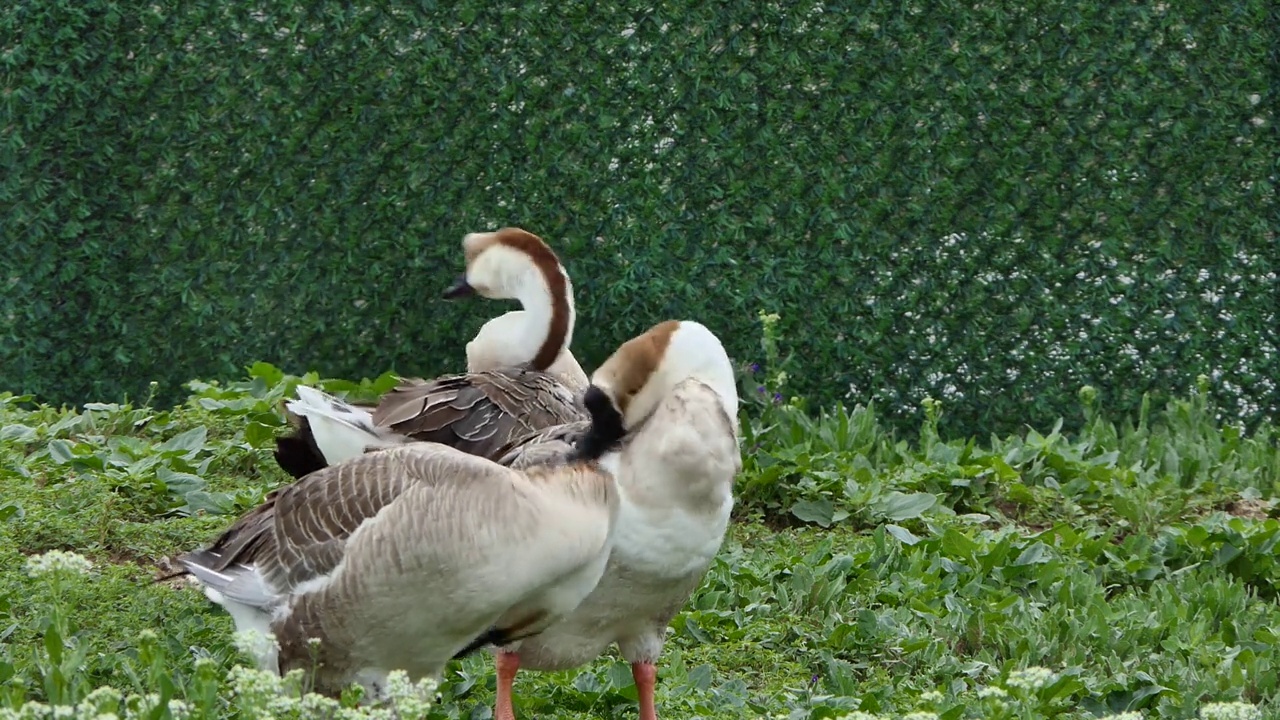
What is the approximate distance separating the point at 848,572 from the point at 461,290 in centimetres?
197

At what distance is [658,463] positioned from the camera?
367 centimetres

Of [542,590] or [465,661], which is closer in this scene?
[542,590]

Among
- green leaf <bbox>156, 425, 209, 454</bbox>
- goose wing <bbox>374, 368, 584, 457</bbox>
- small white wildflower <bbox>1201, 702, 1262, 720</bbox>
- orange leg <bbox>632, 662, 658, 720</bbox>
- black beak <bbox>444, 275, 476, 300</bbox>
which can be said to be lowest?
green leaf <bbox>156, 425, 209, 454</bbox>

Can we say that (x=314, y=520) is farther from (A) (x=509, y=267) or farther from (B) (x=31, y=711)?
(A) (x=509, y=267)

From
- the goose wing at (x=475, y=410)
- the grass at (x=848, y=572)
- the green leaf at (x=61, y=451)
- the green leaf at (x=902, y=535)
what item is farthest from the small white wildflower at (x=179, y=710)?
the green leaf at (x=902, y=535)

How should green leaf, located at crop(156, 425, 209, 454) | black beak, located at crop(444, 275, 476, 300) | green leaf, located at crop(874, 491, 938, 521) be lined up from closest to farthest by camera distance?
green leaf, located at crop(874, 491, 938, 521) → green leaf, located at crop(156, 425, 209, 454) → black beak, located at crop(444, 275, 476, 300)

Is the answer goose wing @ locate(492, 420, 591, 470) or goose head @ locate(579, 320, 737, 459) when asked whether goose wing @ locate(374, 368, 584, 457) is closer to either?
goose wing @ locate(492, 420, 591, 470)

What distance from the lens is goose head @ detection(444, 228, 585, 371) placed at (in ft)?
19.0

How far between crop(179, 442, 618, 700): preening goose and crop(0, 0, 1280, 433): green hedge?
3.20 metres

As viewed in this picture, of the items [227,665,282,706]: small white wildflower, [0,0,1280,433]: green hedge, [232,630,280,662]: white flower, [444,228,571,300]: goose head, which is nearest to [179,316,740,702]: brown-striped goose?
[232,630,280,662]: white flower

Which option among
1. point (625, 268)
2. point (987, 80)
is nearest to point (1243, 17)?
point (987, 80)

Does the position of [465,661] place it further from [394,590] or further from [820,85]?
[820,85]

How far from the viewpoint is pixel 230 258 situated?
7.16 meters

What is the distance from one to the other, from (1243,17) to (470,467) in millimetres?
4706
